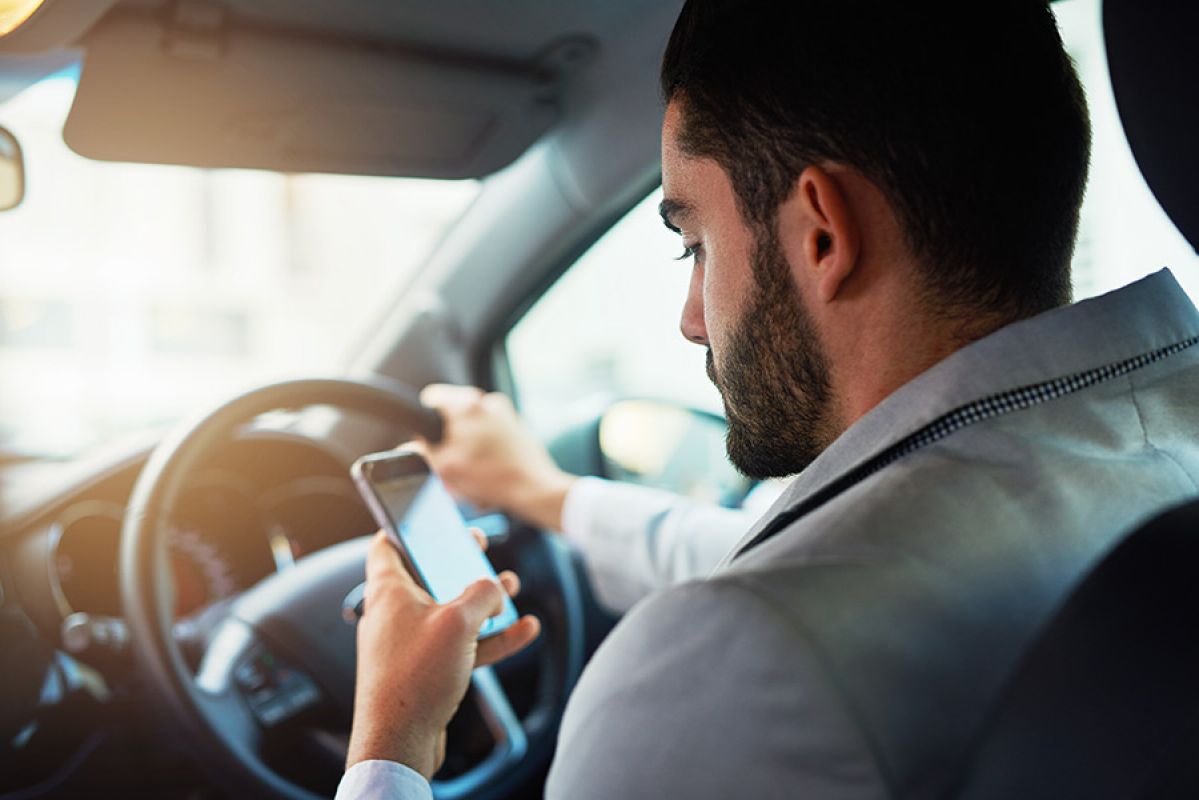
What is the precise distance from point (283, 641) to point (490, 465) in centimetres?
46

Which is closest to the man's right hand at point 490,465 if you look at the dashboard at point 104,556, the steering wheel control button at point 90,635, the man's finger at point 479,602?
the dashboard at point 104,556

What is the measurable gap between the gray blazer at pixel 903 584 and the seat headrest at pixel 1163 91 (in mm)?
211

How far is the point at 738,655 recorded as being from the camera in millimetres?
717

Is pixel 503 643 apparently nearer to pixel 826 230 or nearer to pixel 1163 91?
pixel 826 230

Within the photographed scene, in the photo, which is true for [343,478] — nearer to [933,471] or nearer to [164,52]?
[164,52]

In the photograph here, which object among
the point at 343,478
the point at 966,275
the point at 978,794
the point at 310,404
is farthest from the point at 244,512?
the point at 978,794

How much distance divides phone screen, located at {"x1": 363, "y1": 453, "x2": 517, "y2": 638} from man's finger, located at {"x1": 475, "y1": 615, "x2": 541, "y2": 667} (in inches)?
1.1

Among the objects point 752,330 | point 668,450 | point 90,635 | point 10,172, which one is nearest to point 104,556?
point 90,635

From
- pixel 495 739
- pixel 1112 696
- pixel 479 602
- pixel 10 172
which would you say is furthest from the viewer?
pixel 495 739

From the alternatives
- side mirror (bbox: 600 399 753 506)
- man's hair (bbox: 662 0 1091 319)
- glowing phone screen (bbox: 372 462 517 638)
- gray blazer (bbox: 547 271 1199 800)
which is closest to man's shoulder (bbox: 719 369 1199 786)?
gray blazer (bbox: 547 271 1199 800)

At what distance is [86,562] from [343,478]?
1.61 ft

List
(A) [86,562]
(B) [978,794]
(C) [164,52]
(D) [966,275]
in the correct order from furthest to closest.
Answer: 1. (A) [86,562]
2. (C) [164,52]
3. (D) [966,275]
4. (B) [978,794]

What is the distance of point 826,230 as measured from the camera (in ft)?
3.16

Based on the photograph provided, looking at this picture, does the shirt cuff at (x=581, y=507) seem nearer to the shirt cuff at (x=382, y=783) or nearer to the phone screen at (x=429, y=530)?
the phone screen at (x=429, y=530)
